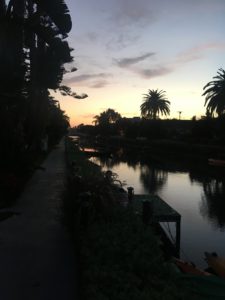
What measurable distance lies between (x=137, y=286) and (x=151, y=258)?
718 millimetres

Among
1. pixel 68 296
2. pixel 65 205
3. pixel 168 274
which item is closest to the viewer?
pixel 168 274

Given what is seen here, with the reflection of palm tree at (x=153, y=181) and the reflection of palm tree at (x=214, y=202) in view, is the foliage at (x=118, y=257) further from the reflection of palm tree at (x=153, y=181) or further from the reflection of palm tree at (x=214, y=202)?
the reflection of palm tree at (x=153, y=181)

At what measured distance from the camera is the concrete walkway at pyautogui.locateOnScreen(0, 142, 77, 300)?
20.8 feet

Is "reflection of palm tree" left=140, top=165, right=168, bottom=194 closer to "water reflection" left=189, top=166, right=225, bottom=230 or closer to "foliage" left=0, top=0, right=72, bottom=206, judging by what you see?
"water reflection" left=189, top=166, right=225, bottom=230

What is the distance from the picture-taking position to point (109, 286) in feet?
16.0

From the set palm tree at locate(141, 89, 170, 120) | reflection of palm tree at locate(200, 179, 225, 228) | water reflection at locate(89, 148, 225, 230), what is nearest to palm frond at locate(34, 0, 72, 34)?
water reflection at locate(89, 148, 225, 230)

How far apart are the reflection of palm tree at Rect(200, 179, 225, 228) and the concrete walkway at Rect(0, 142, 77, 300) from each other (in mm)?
10332

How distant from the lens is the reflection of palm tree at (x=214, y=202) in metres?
20.2

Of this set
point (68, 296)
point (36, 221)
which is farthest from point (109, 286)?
point (36, 221)

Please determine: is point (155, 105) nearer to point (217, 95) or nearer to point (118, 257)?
point (217, 95)

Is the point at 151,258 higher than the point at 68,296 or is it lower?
higher

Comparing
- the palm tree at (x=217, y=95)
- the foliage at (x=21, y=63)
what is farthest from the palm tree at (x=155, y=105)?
the foliage at (x=21, y=63)

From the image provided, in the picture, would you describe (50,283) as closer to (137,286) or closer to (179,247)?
(137,286)

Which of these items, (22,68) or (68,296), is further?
(22,68)
